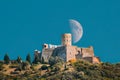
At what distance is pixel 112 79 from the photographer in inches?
5778

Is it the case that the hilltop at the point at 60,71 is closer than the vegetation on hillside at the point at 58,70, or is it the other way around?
the hilltop at the point at 60,71

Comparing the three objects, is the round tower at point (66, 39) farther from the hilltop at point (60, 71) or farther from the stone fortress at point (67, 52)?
the hilltop at point (60, 71)

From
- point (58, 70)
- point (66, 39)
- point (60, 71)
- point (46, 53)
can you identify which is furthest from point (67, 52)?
point (60, 71)

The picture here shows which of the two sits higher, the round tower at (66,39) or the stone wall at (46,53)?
the round tower at (66,39)

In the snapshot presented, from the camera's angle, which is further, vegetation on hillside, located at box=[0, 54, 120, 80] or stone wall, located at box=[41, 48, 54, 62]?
stone wall, located at box=[41, 48, 54, 62]

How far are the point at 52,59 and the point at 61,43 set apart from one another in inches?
198

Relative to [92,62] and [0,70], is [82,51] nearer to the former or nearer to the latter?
[92,62]

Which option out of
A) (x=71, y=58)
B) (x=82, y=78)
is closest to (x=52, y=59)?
(x=71, y=58)

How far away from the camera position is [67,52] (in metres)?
155

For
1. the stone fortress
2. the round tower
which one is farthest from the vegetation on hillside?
the round tower

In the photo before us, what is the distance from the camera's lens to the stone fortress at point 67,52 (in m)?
156

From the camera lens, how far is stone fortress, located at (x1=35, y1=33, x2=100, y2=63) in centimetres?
15575

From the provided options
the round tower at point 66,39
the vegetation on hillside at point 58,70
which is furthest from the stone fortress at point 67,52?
the vegetation on hillside at point 58,70

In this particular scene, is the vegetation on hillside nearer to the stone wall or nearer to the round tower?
the stone wall
